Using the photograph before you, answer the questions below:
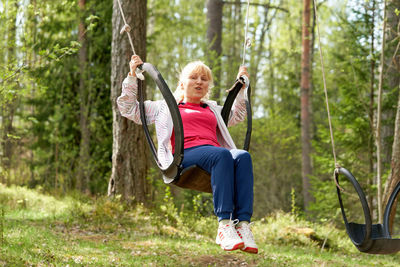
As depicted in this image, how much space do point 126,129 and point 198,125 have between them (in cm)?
304

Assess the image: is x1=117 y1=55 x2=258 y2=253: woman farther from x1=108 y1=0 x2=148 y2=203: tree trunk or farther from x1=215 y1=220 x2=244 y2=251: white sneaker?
x1=108 y1=0 x2=148 y2=203: tree trunk

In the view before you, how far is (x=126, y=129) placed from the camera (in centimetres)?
652

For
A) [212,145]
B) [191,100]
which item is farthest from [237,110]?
[212,145]

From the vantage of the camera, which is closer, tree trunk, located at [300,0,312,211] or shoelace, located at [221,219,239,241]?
shoelace, located at [221,219,239,241]

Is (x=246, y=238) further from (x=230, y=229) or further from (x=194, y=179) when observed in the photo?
(x=194, y=179)

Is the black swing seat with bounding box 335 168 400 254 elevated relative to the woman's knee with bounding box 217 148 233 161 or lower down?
lower down

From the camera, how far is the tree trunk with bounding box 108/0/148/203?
6520 mm

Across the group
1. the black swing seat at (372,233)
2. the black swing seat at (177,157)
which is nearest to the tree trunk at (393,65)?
the black swing seat at (372,233)

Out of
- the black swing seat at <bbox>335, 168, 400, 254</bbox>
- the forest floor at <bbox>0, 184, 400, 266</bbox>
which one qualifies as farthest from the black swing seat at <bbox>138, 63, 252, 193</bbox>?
the forest floor at <bbox>0, 184, 400, 266</bbox>

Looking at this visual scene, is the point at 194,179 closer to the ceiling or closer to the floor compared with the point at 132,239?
closer to the ceiling

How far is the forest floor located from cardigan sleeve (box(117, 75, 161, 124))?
58.0 inches

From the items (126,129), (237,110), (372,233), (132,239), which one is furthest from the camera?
(126,129)

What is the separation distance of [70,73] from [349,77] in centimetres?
559

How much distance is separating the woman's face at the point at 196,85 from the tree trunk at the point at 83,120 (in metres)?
5.25
